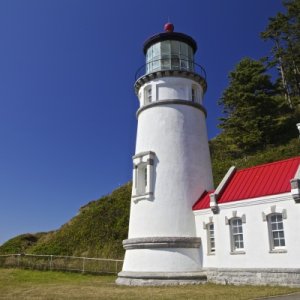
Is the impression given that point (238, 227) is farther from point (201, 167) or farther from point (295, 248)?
point (201, 167)

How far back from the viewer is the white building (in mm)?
13477

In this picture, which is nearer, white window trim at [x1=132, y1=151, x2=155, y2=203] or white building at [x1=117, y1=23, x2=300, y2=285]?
white building at [x1=117, y1=23, x2=300, y2=285]

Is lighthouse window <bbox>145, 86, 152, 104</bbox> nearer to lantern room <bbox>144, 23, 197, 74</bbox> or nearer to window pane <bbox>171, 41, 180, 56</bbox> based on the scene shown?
lantern room <bbox>144, 23, 197, 74</bbox>

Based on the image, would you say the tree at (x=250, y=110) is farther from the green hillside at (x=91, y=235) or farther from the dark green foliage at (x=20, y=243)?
the dark green foliage at (x=20, y=243)

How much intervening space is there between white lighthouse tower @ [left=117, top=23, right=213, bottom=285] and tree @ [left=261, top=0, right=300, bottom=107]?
72.2ft

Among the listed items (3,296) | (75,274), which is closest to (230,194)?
(3,296)

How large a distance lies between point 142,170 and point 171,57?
21.9 feet

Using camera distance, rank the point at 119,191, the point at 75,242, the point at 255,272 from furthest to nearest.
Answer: the point at 119,191 < the point at 75,242 < the point at 255,272

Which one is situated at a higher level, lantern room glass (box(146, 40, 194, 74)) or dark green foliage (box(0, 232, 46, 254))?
lantern room glass (box(146, 40, 194, 74))

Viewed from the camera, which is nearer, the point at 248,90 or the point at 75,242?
the point at 75,242

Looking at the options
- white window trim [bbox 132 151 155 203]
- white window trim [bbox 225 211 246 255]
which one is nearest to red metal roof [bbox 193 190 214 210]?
white window trim [bbox 225 211 246 255]

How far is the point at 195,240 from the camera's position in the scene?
16078mm

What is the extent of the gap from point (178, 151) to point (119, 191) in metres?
18.8

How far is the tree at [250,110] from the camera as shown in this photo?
103 feet
